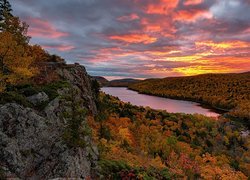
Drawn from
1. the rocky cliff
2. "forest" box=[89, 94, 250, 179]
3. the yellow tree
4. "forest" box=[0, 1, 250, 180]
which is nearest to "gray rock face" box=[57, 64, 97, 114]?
"forest" box=[0, 1, 250, 180]

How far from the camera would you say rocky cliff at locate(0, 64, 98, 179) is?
17250 mm

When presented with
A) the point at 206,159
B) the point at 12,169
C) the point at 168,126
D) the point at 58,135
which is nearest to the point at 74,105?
the point at 58,135

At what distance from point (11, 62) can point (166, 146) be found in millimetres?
48097

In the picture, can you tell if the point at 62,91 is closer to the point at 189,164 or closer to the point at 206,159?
the point at 189,164

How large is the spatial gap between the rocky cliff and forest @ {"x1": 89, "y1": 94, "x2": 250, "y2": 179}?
404 cm

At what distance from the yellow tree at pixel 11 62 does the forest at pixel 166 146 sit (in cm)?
1139

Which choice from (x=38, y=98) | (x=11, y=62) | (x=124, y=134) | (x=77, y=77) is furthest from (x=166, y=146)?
(x=38, y=98)

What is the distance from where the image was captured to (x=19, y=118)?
1931 cm

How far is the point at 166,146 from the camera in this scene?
6544 centimetres

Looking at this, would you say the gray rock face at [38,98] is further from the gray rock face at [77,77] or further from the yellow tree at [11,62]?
the gray rock face at [77,77]

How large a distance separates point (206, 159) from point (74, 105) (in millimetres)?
49374

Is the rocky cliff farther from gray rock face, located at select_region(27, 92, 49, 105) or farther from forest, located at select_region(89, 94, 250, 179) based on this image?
forest, located at select_region(89, 94, 250, 179)

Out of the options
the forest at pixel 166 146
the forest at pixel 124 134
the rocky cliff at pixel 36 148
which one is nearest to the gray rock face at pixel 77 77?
the forest at pixel 124 134

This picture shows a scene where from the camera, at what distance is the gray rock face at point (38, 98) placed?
875 inches
